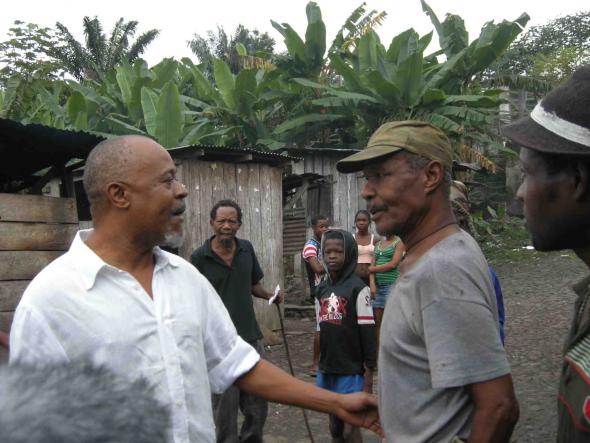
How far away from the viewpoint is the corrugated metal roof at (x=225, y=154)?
27.1 ft

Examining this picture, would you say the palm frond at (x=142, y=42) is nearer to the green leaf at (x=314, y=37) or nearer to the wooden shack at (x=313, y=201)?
the green leaf at (x=314, y=37)

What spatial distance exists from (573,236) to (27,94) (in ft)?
30.8

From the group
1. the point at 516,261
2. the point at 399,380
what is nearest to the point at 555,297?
the point at 516,261

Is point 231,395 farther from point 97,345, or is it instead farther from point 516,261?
point 516,261

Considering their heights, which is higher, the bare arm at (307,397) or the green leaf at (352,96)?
the green leaf at (352,96)

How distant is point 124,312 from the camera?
203cm

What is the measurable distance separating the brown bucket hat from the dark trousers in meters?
3.66

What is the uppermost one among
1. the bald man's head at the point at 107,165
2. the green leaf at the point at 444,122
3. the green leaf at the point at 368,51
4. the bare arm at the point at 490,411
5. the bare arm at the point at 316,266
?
the green leaf at the point at 368,51

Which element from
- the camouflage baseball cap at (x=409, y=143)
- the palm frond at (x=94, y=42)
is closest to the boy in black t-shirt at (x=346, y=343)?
the camouflage baseball cap at (x=409, y=143)

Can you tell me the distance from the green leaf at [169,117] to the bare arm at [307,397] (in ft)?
26.7

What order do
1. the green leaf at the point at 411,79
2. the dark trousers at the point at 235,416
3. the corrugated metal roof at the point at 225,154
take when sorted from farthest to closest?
the green leaf at the point at 411,79, the corrugated metal roof at the point at 225,154, the dark trousers at the point at 235,416

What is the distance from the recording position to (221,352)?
2.36m

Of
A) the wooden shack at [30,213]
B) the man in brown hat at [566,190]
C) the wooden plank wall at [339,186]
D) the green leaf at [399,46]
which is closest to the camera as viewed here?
the man in brown hat at [566,190]

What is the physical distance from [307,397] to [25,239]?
3798mm
